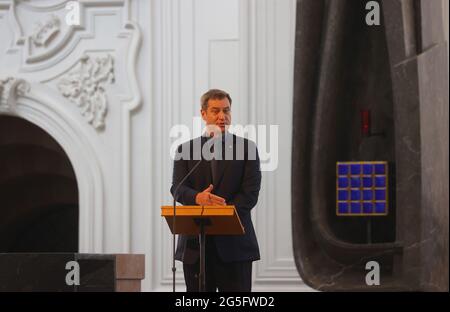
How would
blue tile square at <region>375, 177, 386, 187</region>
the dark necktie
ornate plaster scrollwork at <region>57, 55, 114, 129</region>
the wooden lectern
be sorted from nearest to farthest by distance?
1. the wooden lectern
2. the dark necktie
3. blue tile square at <region>375, 177, 386, 187</region>
4. ornate plaster scrollwork at <region>57, 55, 114, 129</region>

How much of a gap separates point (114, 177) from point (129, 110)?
21.8 inches

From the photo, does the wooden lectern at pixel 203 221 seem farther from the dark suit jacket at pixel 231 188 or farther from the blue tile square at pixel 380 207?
the blue tile square at pixel 380 207

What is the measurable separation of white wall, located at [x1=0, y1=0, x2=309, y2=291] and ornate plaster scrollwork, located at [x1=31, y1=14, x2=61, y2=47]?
17 mm

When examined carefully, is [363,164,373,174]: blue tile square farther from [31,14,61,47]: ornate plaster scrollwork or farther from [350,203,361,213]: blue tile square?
[31,14,61,47]: ornate plaster scrollwork

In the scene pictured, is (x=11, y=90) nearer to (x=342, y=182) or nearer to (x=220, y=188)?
(x=220, y=188)

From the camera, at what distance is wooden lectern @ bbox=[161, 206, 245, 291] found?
5.04 m

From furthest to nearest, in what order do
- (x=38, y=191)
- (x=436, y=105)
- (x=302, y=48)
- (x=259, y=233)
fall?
(x=38, y=191) < (x=259, y=233) < (x=302, y=48) < (x=436, y=105)

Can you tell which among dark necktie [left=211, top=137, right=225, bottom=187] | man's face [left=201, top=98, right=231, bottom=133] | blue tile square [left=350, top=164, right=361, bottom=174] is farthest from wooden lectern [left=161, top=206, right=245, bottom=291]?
blue tile square [left=350, top=164, right=361, bottom=174]

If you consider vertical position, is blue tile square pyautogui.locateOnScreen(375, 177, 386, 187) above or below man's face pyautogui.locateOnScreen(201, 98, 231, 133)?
below

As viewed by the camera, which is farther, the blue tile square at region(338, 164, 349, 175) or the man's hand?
the blue tile square at region(338, 164, 349, 175)

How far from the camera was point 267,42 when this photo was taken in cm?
823

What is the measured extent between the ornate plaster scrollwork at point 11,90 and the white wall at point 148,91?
0.7 inches
